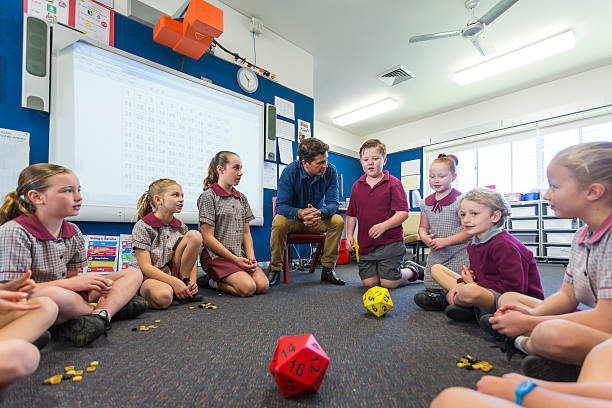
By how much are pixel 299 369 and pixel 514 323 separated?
0.61 m

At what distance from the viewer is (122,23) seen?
6.95 feet

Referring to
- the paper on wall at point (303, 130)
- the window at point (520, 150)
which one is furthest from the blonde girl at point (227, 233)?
the window at point (520, 150)

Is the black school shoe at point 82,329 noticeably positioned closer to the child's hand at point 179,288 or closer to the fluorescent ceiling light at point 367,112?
the child's hand at point 179,288

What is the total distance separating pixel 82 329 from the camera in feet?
3.30

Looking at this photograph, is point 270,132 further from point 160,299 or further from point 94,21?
point 160,299

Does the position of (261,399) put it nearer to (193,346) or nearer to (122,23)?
(193,346)

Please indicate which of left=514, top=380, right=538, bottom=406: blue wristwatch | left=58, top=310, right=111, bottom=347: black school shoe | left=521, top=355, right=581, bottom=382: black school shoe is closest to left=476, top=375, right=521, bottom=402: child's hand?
left=514, top=380, right=538, bottom=406: blue wristwatch

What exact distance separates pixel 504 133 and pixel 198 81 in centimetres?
457

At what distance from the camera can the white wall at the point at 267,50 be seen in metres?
2.77

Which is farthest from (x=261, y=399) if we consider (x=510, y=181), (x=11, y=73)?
(x=510, y=181)

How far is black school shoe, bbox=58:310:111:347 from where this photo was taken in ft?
3.25

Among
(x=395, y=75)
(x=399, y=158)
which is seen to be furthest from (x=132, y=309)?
(x=399, y=158)

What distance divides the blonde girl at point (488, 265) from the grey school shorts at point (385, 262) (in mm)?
690

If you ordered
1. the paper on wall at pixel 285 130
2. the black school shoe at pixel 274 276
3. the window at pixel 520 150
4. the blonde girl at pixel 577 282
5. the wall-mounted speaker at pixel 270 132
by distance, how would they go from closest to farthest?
the blonde girl at pixel 577 282 < the black school shoe at pixel 274 276 < the wall-mounted speaker at pixel 270 132 < the paper on wall at pixel 285 130 < the window at pixel 520 150
